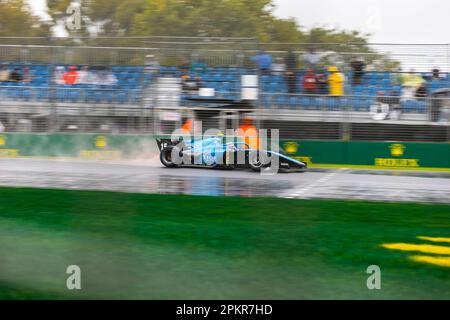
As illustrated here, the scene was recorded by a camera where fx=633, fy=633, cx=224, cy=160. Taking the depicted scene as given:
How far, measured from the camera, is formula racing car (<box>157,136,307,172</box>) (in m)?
15.4

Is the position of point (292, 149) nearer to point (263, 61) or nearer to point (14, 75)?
point (263, 61)

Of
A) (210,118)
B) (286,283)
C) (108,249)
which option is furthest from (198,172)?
(286,283)

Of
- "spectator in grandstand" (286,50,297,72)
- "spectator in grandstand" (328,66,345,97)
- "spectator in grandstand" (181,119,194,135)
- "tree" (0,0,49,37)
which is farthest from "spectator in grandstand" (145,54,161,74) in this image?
"tree" (0,0,49,37)

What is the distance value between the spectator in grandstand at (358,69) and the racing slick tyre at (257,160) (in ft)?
13.7

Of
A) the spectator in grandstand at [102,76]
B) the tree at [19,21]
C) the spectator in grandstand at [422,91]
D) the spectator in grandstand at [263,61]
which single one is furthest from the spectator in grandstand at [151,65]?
the tree at [19,21]

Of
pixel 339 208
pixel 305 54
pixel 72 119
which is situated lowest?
pixel 339 208

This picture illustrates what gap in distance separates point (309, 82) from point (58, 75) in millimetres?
7388

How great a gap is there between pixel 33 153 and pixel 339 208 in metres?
11.6

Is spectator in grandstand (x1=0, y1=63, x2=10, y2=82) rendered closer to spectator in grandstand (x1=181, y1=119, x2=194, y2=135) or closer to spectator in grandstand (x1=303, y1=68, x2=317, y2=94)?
spectator in grandstand (x1=181, y1=119, x2=194, y2=135)

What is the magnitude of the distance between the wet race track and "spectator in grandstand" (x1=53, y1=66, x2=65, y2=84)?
3.25 m

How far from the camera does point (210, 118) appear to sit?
17766 mm

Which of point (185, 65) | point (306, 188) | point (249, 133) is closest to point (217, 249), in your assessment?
point (306, 188)

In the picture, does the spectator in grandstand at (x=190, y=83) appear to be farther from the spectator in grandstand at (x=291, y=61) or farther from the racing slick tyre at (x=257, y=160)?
the racing slick tyre at (x=257, y=160)
